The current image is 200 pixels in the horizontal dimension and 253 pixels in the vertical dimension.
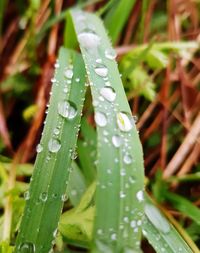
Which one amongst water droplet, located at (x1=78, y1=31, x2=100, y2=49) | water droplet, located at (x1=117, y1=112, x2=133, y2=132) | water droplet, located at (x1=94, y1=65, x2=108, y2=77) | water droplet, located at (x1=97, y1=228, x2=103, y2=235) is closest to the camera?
water droplet, located at (x1=97, y1=228, x2=103, y2=235)

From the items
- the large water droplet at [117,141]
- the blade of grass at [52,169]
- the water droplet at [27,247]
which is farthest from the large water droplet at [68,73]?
the water droplet at [27,247]

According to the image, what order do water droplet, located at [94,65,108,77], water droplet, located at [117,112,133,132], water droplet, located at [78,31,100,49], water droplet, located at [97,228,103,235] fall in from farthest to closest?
water droplet, located at [78,31,100,49] → water droplet, located at [94,65,108,77] → water droplet, located at [117,112,133,132] → water droplet, located at [97,228,103,235]

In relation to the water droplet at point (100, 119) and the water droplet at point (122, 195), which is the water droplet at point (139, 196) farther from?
the water droplet at point (100, 119)

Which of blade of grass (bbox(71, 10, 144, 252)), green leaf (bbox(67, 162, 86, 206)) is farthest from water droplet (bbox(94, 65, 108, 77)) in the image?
green leaf (bbox(67, 162, 86, 206))

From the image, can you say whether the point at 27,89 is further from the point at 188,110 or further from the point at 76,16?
the point at 188,110

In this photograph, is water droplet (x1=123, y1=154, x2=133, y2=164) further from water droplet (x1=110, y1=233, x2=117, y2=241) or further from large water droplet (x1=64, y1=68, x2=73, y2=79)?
large water droplet (x1=64, y1=68, x2=73, y2=79)

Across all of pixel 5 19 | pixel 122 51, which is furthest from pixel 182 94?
pixel 5 19
